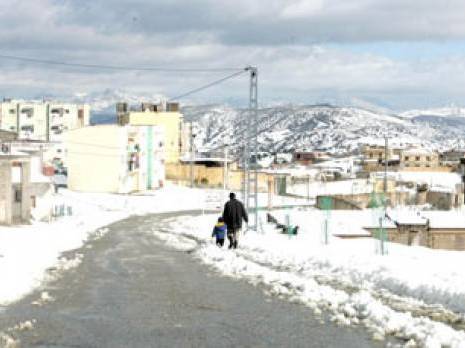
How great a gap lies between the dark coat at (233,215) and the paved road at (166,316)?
7.53 meters

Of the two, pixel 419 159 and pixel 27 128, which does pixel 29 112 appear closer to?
pixel 27 128

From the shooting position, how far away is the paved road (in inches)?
415

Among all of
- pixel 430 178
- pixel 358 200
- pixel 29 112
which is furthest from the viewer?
pixel 29 112

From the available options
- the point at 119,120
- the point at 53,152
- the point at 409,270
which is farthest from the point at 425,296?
the point at 119,120

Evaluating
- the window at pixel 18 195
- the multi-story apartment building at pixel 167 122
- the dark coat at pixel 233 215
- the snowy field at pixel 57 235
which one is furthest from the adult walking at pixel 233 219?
the multi-story apartment building at pixel 167 122

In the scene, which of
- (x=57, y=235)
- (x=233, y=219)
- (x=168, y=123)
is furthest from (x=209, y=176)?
(x=233, y=219)

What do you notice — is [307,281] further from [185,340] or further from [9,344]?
[9,344]

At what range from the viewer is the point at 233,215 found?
1035 inches

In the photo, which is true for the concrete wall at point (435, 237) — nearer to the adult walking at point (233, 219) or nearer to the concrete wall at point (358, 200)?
the concrete wall at point (358, 200)

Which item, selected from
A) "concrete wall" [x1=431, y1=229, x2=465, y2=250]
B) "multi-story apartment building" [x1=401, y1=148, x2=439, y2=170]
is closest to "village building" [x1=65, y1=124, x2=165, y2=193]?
"concrete wall" [x1=431, y1=229, x2=465, y2=250]

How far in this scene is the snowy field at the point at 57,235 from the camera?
55.6ft

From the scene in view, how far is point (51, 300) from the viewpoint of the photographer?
Answer: 14.1 meters

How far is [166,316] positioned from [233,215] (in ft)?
45.7

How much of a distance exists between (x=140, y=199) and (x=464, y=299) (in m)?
79.2
